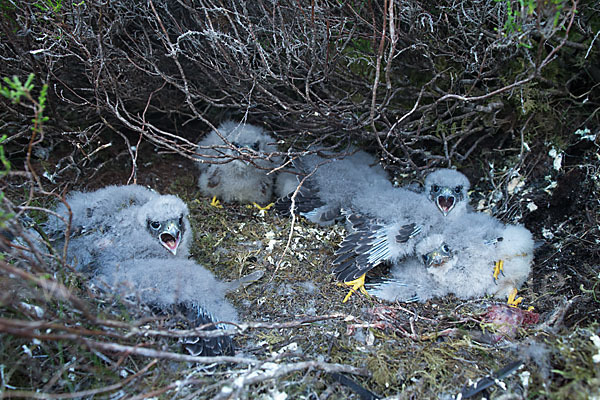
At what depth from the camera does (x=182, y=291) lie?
2.00 metres

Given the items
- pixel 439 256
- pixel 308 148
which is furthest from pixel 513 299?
pixel 308 148

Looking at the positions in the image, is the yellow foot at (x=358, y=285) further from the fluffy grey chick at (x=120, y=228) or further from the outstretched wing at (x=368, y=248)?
the fluffy grey chick at (x=120, y=228)

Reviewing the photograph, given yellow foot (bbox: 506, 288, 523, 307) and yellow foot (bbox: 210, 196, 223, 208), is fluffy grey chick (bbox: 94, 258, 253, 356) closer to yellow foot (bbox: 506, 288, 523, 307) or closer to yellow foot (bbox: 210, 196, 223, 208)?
yellow foot (bbox: 210, 196, 223, 208)

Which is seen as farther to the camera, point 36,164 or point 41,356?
point 36,164

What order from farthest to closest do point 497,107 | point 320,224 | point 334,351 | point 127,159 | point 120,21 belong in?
point 127,159
point 320,224
point 497,107
point 120,21
point 334,351

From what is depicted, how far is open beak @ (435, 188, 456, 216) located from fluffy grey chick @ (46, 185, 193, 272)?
1491mm

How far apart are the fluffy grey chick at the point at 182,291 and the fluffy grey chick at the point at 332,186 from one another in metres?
0.95

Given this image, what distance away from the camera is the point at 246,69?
2533 millimetres

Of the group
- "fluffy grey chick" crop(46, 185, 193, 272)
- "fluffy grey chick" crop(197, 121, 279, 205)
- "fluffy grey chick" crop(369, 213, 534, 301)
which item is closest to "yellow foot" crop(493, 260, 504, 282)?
"fluffy grey chick" crop(369, 213, 534, 301)

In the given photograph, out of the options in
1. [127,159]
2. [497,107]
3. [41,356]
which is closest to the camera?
[41,356]

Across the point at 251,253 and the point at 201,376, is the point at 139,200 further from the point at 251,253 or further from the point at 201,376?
the point at 201,376

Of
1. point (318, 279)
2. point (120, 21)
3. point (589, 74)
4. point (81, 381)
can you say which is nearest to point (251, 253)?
point (318, 279)

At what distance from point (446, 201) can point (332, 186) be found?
73 cm

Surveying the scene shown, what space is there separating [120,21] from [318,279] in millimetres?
1795
